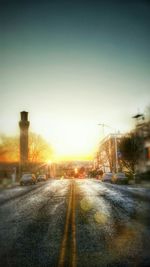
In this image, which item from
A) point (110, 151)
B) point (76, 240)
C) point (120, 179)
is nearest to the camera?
point (76, 240)

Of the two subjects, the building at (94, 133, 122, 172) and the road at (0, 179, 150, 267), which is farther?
the building at (94, 133, 122, 172)

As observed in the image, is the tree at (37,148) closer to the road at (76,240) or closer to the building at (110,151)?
the building at (110,151)

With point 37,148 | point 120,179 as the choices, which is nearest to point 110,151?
point 37,148

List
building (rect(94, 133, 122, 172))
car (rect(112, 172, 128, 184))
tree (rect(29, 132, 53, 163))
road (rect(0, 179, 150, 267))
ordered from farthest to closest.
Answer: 1. tree (rect(29, 132, 53, 163))
2. building (rect(94, 133, 122, 172))
3. car (rect(112, 172, 128, 184))
4. road (rect(0, 179, 150, 267))

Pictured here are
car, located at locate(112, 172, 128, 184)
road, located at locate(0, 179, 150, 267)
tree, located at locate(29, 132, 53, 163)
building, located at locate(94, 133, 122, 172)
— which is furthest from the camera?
tree, located at locate(29, 132, 53, 163)

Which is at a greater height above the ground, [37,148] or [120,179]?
[37,148]

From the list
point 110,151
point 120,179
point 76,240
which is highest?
point 110,151

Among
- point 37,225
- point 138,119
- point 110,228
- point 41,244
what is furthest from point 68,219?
point 138,119

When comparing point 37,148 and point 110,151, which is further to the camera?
point 37,148

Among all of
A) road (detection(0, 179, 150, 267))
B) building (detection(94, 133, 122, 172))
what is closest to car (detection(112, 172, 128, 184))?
building (detection(94, 133, 122, 172))

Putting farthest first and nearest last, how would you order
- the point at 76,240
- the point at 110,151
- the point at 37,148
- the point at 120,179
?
the point at 37,148
the point at 110,151
the point at 120,179
the point at 76,240

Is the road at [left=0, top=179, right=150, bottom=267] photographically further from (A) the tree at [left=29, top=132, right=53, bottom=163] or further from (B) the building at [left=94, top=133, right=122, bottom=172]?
(A) the tree at [left=29, top=132, right=53, bottom=163]

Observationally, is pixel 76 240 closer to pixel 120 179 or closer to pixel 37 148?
pixel 120 179

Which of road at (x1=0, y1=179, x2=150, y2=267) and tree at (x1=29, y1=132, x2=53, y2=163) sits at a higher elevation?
tree at (x1=29, y1=132, x2=53, y2=163)
